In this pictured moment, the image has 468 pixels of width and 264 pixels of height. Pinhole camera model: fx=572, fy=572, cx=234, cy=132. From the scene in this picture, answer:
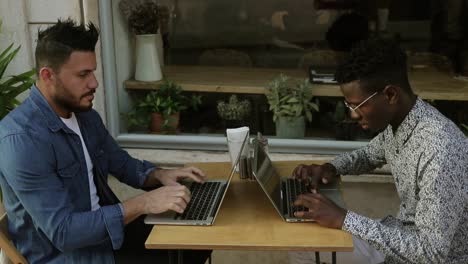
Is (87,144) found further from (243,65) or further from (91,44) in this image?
(243,65)

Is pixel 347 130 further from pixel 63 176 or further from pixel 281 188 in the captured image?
pixel 63 176

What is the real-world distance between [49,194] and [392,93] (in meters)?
1.18

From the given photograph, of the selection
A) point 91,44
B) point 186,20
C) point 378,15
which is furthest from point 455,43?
point 91,44

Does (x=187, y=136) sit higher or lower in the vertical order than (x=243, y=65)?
lower

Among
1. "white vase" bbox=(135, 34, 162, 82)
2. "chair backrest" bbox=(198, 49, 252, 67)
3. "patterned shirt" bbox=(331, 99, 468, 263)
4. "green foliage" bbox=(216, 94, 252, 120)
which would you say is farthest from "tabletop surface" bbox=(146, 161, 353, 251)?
"chair backrest" bbox=(198, 49, 252, 67)

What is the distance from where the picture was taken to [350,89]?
1.92 meters

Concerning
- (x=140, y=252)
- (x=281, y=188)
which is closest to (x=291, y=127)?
(x=281, y=188)

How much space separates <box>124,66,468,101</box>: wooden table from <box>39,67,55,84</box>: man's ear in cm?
158

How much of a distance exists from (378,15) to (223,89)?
107cm

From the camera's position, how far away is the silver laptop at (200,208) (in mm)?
1933

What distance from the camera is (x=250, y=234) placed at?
1.86 metres

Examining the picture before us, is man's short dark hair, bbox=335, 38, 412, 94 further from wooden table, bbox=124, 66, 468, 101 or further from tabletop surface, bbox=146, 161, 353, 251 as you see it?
wooden table, bbox=124, 66, 468, 101

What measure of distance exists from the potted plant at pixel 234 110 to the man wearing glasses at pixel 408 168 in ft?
5.23

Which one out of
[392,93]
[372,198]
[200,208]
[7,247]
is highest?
[392,93]
